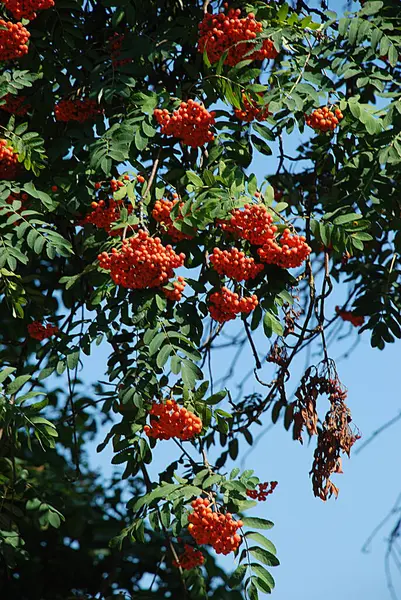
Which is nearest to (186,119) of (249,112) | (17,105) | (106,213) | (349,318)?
(249,112)

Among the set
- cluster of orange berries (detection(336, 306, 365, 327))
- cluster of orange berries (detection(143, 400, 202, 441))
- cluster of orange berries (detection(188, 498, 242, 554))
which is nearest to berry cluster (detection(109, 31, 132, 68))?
cluster of orange berries (detection(143, 400, 202, 441))

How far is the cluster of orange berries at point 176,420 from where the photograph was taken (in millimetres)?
2867

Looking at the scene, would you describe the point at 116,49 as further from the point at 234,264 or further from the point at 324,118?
the point at 234,264

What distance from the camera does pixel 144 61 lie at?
3.37m

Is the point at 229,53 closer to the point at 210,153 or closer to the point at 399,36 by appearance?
the point at 210,153

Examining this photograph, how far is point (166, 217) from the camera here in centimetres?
301

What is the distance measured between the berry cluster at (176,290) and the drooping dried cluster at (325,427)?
56 centimetres

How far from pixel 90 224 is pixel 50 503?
1023mm

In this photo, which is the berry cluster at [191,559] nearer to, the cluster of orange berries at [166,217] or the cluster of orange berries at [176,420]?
the cluster of orange berries at [176,420]

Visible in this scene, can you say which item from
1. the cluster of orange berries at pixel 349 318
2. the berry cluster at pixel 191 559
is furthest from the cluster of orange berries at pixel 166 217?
the cluster of orange berries at pixel 349 318

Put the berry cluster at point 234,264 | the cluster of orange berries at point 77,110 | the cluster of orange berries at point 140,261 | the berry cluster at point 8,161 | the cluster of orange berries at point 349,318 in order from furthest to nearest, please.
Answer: the cluster of orange berries at point 349,318 → the cluster of orange berries at point 77,110 → the berry cluster at point 8,161 → the berry cluster at point 234,264 → the cluster of orange berries at point 140,261

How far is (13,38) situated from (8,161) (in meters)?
0.40

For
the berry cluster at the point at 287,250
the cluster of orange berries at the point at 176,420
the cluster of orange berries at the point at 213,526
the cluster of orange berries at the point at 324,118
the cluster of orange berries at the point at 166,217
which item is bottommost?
the cluster of orange berries at the point at 213,526

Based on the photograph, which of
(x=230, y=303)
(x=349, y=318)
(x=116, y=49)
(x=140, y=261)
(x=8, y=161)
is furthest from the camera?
(x=349, y=318)
